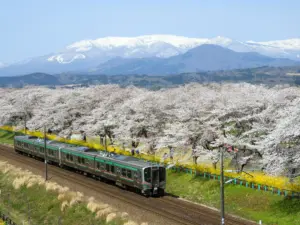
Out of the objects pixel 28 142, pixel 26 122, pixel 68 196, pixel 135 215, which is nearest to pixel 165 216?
pixel 135 215

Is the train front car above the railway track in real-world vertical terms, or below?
above

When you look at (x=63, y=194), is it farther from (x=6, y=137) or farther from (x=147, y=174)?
(x=6, y=137)

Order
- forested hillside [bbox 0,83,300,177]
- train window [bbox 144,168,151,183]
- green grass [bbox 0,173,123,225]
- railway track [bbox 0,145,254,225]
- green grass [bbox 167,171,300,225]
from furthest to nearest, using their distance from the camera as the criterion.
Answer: train window [bbox 144,168,151,183]
green grass [bbox 0,173,123,225]
forested hillside [bbox 0,83,300,177]
railway track [bbox 0,145,254,225]
green grass [bbox 167,171,300,225]

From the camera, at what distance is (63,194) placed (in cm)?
4400

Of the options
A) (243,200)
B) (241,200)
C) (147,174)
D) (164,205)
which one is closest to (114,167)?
(147,174)

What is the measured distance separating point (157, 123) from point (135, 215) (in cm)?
2894

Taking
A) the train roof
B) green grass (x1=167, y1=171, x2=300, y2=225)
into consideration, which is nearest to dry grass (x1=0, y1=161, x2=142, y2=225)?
the train roof

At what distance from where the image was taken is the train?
1651 inches

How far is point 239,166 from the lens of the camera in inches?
2109

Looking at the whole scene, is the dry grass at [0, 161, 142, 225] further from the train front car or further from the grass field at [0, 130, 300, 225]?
the train front car

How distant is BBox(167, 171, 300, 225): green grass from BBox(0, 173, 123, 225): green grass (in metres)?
11.3

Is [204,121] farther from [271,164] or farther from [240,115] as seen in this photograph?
[271,164]

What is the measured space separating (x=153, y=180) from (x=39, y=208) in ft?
41.7

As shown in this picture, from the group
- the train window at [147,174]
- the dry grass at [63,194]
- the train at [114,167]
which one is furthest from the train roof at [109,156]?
the dry grass at [63,194]
